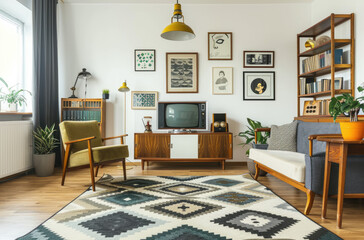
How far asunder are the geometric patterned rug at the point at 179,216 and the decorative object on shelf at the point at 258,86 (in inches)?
74.6

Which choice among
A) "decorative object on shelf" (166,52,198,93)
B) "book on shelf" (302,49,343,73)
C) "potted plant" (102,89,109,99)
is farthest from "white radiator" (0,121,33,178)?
"book on shelf" (302,49,343,73)

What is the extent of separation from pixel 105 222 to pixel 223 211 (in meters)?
0.97

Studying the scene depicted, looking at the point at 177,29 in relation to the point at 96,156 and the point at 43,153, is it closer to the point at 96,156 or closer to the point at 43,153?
the point at 96,156

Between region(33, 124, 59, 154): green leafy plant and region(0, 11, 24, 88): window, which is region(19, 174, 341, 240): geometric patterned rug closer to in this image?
region(33, 124, 59, 154): green leafy plant

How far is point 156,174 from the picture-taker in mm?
3662

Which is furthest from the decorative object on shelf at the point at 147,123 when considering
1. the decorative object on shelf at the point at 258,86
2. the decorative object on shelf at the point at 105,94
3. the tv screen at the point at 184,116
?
the decorative object on shelf at the point at 258,86

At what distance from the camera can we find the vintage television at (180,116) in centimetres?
413

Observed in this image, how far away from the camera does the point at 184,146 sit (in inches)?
156

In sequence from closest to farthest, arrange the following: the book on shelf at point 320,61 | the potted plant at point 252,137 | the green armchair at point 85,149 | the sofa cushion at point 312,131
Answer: the sofa cushion at point 312,131 → the green armchair at point 85,149 → the book on shelf at point 320,61 → the potted plant at point 252,137

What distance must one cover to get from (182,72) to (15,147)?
8.94 ft

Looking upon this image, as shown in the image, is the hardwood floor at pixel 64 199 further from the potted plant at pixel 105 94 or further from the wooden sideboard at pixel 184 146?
the potted plant at pixel 105 94

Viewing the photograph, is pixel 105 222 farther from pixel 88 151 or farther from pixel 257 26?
pixel 257 26

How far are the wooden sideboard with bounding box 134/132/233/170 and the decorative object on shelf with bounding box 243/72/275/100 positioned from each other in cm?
96

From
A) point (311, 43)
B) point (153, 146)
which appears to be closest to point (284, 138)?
point (311, 43)
